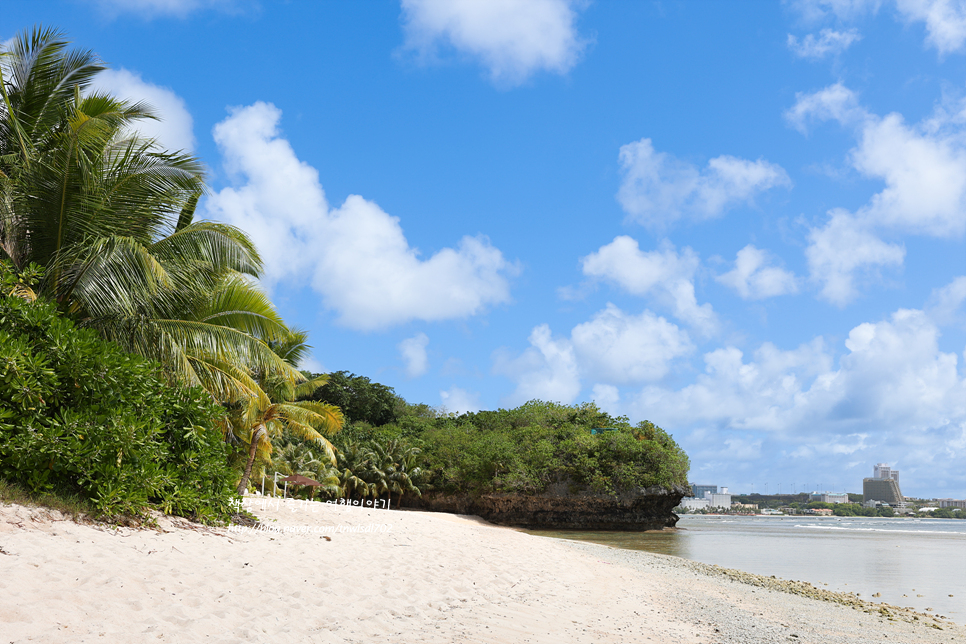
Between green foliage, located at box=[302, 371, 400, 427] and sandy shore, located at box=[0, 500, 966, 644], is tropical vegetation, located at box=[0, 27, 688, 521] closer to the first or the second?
sandy shore, located at box=[0, 500, 966, 644]

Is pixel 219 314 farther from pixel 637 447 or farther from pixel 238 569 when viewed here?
pixel 637 447

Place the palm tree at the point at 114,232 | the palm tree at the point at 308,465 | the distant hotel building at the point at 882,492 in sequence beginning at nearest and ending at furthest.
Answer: the palm tree at the point at 114,232 < the palm tree at the point at 308,465 < the distant hotel building at the point at 882,492

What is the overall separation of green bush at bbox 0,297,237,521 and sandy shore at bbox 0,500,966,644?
1.96 ft

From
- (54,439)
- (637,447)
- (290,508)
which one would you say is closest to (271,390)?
(290,508)

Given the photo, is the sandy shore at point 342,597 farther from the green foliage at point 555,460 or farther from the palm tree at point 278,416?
the green foliage at point 555,460

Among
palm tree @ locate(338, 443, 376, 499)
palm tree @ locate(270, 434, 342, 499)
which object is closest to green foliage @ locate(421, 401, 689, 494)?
palm tree @ locate(338, 443, 376, 499)

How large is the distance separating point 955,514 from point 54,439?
5256 inches

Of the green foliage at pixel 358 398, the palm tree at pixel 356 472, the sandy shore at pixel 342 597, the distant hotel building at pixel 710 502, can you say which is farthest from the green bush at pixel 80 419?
the distant hotel building at pixel 710 502

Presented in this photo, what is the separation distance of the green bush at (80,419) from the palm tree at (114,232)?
52.4 inches

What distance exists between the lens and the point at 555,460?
4006 cm

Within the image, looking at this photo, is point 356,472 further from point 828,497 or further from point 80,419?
point 828,497

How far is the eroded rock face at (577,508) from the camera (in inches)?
1571

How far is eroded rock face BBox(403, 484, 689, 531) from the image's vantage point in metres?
39.9

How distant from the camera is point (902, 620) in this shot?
10539 millimetres
